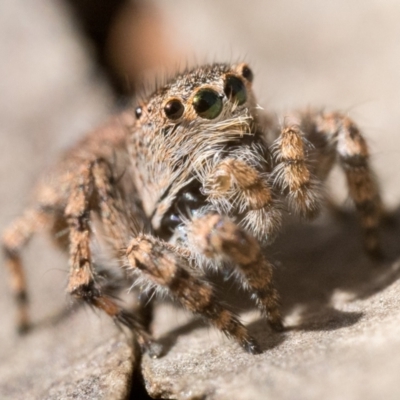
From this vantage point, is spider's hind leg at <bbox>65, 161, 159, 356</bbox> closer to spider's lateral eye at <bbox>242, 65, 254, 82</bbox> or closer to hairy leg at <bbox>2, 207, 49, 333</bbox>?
hairy leg at <bbox>2, 207, 49, 333</bbox>

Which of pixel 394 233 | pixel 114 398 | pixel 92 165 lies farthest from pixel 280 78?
pixel 114 398

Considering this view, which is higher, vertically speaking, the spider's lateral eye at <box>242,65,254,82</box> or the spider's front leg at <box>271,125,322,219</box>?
the spider's lateral eye at <box>242,65,254,82</box>

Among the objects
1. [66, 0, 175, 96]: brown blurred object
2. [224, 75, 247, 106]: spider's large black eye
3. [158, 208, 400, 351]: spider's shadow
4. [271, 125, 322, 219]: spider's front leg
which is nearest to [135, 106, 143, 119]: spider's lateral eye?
[224, 75, 247, 106]: spider's large black eye

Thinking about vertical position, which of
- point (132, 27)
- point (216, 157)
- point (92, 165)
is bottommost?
point (216, 157)

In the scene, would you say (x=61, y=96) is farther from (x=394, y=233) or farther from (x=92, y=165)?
(x=394, y=233)

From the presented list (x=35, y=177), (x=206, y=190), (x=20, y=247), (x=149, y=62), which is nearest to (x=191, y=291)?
(x=206, y=190)

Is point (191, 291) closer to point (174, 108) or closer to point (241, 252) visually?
point (241, 252)

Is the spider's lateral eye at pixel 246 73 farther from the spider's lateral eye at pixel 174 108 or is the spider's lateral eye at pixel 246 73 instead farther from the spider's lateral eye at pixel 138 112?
the spider's lateral eye at pixel 138 112
